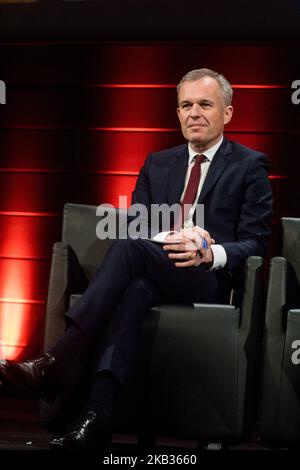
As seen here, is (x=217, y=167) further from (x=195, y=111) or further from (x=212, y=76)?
(x=212, y=76)

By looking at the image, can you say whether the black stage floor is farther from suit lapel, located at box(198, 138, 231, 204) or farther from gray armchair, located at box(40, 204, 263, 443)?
suit lapel, located at box(198, 138, 231, 204)

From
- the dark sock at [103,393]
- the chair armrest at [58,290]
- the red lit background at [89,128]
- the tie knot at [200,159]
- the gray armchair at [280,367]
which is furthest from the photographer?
the red lit background at [89,128]

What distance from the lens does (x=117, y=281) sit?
196 centimetres

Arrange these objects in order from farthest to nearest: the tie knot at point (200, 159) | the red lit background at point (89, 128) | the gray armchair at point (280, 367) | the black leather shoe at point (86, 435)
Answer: the red lit background at point (89, 128), the tie knot at point (200, 159), the gray armchair at point (280, 367), the black leather shoe at point (86, 435)

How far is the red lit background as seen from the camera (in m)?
3.43

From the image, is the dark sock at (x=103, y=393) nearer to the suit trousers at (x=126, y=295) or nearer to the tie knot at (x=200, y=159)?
the suit trousers at (x=126, y=295)

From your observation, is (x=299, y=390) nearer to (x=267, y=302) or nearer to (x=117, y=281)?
(x=267, y=302)

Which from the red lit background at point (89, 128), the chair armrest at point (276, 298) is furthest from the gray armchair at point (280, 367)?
the red lit background at point (89, 128)

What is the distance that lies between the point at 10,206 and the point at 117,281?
1.84 m

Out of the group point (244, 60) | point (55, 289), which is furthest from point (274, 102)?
point (55, 289)

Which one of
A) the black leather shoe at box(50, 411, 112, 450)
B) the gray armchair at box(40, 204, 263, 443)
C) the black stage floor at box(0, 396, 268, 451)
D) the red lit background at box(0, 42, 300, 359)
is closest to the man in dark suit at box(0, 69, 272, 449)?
the black leather shoe at box(50, 411, 112, 450)

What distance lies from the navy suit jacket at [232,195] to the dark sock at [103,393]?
605mm

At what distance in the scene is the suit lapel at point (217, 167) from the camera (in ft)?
7.91

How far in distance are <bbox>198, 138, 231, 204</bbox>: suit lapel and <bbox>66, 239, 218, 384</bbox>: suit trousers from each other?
39 cm
